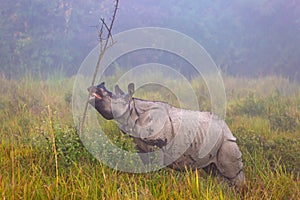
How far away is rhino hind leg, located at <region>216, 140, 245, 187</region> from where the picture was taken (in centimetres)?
278

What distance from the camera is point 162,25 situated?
35.9ft

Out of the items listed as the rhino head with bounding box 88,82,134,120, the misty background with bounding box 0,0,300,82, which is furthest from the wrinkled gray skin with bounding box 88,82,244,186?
the misty background with bounding box 0,0,300,82

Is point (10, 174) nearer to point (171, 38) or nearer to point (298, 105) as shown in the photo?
point (298, 105)

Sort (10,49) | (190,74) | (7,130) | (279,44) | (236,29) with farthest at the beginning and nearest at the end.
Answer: (236,29)
(279,44)
(190,74)
(10,49)
(7,130)

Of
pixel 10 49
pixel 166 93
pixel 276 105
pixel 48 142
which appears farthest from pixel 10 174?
pixel 10 49

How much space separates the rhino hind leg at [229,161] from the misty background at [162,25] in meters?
6.47

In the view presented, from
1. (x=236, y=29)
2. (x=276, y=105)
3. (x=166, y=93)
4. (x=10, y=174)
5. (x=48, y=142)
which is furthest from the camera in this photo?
(x=236, y=29)

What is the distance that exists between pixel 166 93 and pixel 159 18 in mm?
5156

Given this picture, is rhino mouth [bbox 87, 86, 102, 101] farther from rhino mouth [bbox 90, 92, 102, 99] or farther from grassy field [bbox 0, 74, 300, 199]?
grassy field [bbox 0, 74, 300, 199]

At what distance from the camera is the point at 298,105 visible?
593 centimetres

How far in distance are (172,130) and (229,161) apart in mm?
498

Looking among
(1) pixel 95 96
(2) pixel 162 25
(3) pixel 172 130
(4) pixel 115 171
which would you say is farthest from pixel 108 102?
(2) pixel 162 25

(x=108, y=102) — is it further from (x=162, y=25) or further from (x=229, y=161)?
(x=162, y=25)

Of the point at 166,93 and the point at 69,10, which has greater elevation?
the point at 69,10
